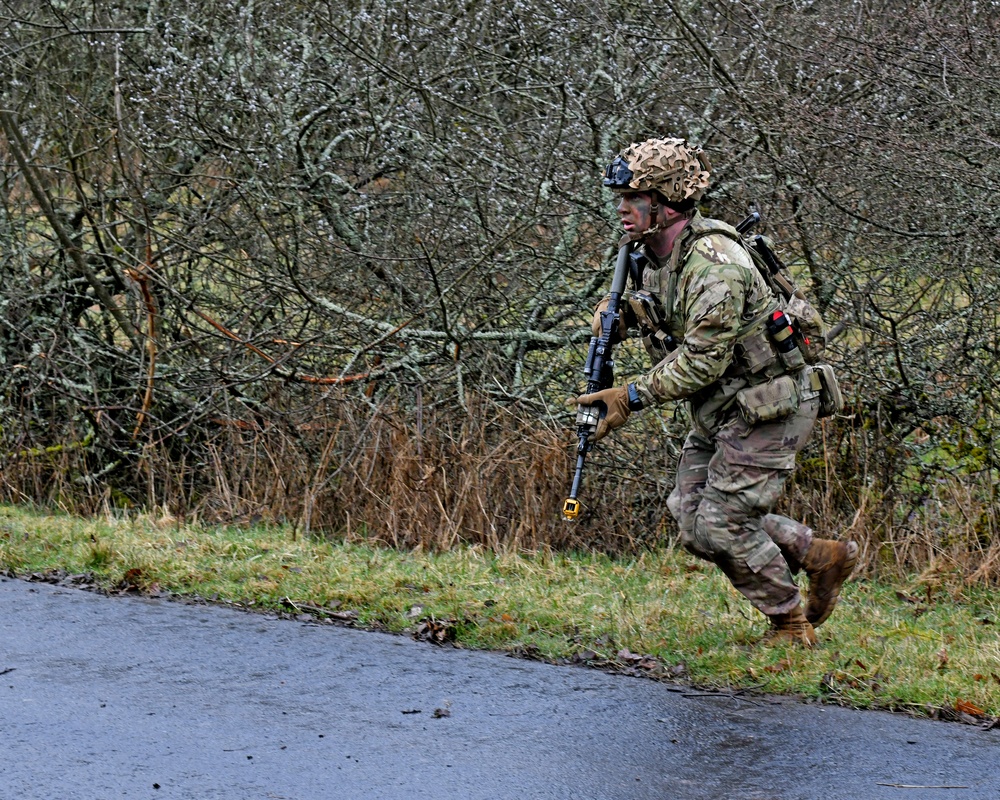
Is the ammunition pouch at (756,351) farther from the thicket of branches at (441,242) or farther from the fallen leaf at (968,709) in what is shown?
the thicket of branches at (441,242)

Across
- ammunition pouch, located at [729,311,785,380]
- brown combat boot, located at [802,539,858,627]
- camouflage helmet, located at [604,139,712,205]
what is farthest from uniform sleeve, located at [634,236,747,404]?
brown combat boot, located at [802,539,858,627]

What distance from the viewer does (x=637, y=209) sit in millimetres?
4945

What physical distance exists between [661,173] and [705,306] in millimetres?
557

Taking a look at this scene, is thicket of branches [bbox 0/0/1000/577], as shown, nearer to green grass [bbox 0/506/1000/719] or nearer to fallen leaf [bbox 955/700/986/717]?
green grass [bbox 0/506/1000/719]

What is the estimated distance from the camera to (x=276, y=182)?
977 cm

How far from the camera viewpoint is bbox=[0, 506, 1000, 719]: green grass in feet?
15.7

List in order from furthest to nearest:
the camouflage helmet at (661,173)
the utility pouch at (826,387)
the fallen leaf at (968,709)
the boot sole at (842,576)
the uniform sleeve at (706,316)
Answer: the boot sole at (842,576) < the utility pouch at (826,387) < the camouflage helmet at (661,173) < the uniform sleeve at (706,316) < the fallen leaf at (968,709)

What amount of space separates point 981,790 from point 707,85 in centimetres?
573

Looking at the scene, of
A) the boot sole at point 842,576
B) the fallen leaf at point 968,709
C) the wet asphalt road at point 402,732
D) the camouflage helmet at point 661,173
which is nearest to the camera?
the wet asphalt road at point 402,732

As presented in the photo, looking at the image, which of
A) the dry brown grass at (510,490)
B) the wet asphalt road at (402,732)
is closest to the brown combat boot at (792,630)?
the wet asphalt road at (402,732)

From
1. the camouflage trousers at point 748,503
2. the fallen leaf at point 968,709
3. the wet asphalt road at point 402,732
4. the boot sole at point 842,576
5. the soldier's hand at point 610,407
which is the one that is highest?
the soldier's hand at point 610,407

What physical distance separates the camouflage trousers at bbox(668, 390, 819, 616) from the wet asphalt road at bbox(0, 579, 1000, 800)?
62cm

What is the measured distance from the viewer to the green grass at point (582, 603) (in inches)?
189

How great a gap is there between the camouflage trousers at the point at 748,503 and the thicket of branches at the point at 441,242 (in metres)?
2.43
